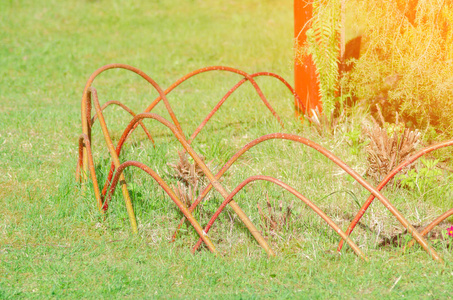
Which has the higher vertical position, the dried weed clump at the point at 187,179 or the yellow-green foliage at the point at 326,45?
the yellow-green foliage at the point at 326,45

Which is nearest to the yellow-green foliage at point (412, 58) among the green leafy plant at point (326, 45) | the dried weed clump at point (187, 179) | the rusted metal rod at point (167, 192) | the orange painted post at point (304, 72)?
the green leafy plant at point (326, 45)

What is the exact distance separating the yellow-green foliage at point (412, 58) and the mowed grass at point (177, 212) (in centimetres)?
45

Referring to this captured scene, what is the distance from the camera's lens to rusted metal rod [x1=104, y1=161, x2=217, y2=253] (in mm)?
3039

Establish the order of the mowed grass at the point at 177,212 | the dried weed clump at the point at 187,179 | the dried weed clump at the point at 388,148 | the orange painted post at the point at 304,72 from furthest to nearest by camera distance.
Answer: the orange painted post at the point at 304,72, the dried weed clump at the point at 388,148, the dried weed clump at the point at 187,179, the mowed grass at the point at 177,212

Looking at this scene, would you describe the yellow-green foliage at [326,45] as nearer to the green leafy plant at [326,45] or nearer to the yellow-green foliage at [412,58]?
the green leafy plant at [326,45]

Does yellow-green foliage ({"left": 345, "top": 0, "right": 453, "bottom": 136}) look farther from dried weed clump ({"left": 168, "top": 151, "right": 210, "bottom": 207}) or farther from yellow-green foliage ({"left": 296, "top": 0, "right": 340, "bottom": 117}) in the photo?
dried weed clump ({"left": 168, "top": 151, "right": 210, "bottom": 207})

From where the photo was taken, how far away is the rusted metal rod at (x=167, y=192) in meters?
3.04

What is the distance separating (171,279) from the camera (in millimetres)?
2947

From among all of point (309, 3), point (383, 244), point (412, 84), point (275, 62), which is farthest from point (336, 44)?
point (275, 62)

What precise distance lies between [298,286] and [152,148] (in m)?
1.95

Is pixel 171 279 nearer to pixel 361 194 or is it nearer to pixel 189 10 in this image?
pixel 361 194

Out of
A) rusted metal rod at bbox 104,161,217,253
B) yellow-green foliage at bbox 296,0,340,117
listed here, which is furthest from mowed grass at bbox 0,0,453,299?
yellow-green foliage at bbox 296,0,340,117

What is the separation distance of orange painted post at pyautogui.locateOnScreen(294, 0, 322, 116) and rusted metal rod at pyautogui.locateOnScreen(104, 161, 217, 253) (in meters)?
1.90

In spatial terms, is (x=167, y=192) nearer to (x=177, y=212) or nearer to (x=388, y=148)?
(x=177, y=212)
